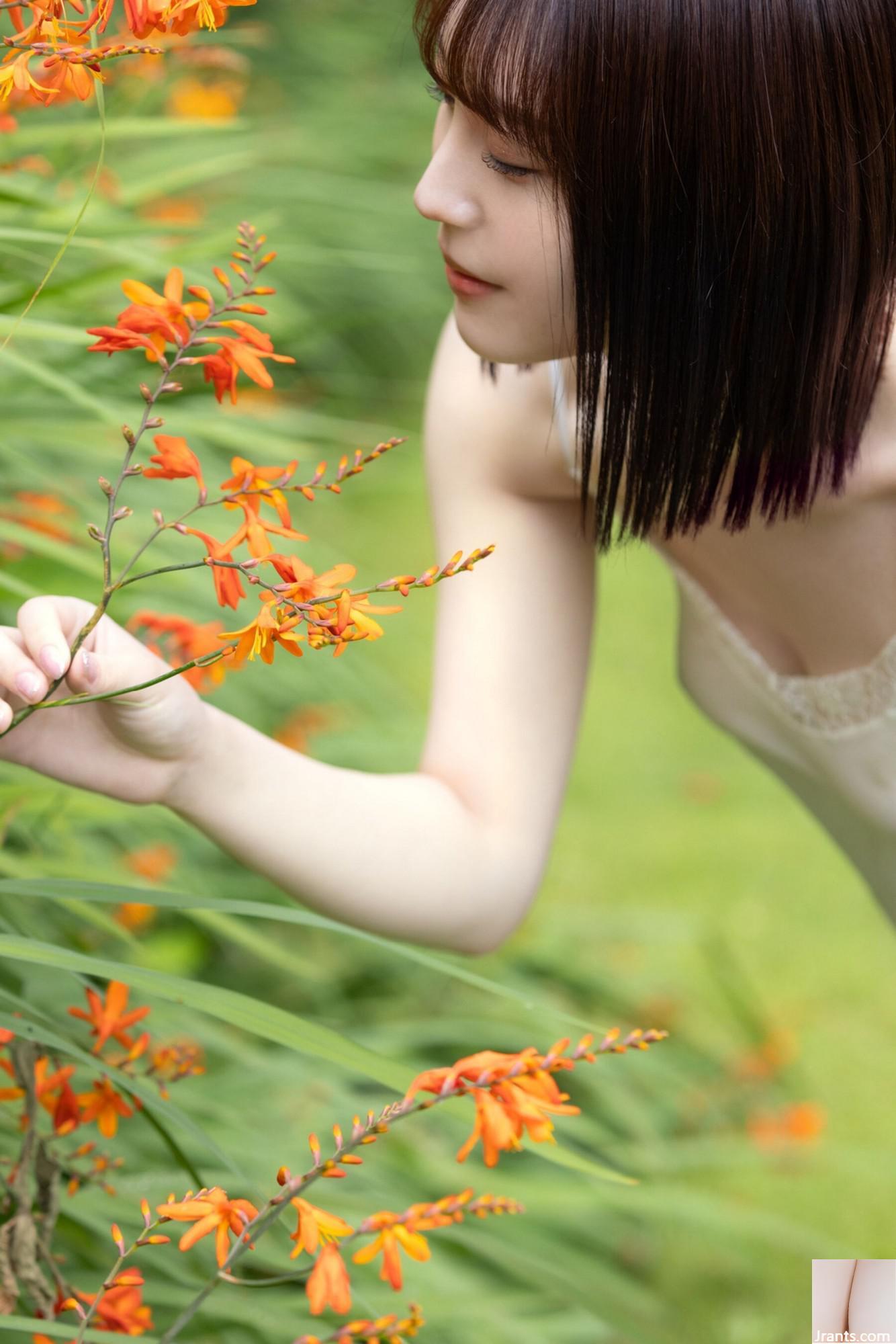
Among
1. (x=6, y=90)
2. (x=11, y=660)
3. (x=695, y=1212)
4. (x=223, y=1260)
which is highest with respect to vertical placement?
(x=6, y=90)

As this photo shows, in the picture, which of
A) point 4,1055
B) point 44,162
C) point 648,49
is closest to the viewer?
point 648,49

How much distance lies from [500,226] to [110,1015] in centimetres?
44

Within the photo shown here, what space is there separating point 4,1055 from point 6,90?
0.59 m

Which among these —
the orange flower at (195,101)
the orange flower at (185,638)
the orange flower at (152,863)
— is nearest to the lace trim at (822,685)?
the orange flower at (185,638)

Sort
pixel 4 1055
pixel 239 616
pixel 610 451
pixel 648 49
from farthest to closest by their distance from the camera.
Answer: pixel 239 616, pixel 4 1055, pixel 610 451, pixel 648 49

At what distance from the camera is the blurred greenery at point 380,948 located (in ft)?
3.09

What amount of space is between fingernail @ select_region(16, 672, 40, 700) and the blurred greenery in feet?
0.33

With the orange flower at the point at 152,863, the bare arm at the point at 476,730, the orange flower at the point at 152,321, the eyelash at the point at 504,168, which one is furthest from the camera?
the orange flower at the point at 152,863

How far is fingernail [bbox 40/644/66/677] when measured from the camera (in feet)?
2.02

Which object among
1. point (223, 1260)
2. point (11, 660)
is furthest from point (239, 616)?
point (223, 1260)

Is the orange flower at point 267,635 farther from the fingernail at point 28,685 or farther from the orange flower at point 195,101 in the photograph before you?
the orange flower at point 195,101

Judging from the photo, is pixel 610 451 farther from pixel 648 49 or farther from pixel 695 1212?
pixel 695 1212

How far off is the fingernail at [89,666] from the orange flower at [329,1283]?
26cm

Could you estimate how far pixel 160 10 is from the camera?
0.59m
